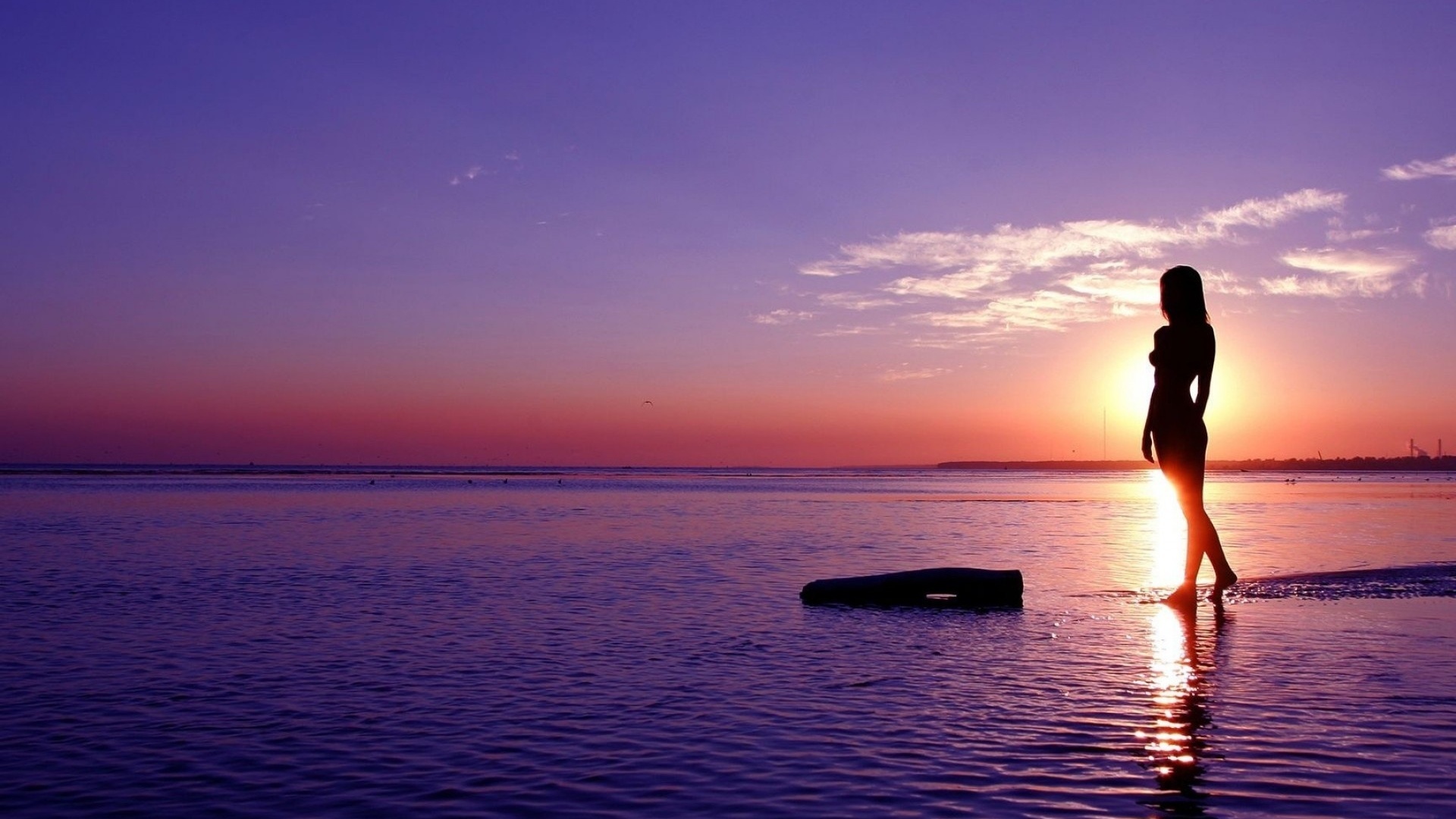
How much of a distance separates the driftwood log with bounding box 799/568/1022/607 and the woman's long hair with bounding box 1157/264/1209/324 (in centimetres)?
396

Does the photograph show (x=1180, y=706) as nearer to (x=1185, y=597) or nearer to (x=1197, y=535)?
(x=1185, y=597)

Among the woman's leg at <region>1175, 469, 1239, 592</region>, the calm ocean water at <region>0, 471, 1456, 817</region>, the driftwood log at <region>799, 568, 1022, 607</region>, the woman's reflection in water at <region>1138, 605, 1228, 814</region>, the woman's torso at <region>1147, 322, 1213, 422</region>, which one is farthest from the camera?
the driftwood log at <region>799, 568, 1022, 607</region>

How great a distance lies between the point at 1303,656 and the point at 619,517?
103 feet

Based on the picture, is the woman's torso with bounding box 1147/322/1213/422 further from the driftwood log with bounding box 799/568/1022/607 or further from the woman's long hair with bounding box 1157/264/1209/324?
the driftwood log with bounding box 799/568/1022/607

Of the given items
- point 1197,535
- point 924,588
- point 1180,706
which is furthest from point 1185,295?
point 1180,706

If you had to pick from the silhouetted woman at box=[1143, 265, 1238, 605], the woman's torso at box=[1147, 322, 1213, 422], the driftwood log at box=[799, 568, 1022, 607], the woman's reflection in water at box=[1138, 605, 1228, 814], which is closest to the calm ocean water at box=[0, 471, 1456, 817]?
the woman's reflection in water at box=[1138, 605, 1228, 814]

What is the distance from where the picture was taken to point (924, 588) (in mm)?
14953

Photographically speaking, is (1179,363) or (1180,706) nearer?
(1180,706)

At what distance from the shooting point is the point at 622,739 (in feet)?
23.8

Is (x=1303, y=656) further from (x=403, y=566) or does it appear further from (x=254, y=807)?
(x=403, y=566)

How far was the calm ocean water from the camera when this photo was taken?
6031 millimetres

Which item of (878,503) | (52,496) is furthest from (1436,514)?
(52,496)

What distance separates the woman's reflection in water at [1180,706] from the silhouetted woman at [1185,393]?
1433 millimetres

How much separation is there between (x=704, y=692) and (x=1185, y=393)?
810cm
